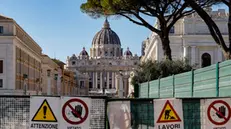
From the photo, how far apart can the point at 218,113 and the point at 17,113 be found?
305cm

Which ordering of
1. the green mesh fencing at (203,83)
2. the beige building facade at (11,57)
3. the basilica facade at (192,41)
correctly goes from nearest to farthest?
the green mesh fencing at (203,83)
the beige building facade at (11,57)
the basilica facade at (192,41)

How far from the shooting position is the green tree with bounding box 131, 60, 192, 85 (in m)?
30.7

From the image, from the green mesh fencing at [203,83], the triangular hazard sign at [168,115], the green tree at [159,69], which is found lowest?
the triangular hazard sign at [168,115]

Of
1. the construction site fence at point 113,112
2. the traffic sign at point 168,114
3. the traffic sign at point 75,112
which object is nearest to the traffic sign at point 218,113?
the construction site fence at point 113,112

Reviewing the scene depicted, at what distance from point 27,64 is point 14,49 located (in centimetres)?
1026

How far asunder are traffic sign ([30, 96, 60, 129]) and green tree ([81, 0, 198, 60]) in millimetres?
17872

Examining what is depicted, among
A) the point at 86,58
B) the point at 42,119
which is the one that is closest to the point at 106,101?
the point at 42,119

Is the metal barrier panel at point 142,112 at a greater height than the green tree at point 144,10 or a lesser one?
Answer: lesser

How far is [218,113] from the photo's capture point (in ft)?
23.9

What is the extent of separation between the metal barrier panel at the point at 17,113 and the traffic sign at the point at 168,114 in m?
0.84

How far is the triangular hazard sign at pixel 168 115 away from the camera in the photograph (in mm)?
7055

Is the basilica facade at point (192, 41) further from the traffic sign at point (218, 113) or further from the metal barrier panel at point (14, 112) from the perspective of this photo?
the metal barrier panel at point (14, 112)

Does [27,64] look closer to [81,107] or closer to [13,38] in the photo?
[13,38]

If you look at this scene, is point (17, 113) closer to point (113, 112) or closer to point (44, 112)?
point (44, 112)
